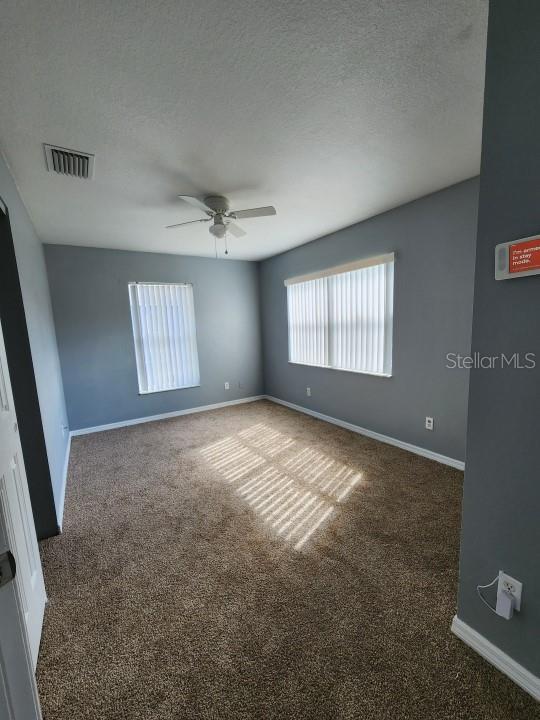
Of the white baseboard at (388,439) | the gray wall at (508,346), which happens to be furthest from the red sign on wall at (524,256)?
the white baseboard at (388,439)

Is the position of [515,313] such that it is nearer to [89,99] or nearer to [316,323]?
[89,99]

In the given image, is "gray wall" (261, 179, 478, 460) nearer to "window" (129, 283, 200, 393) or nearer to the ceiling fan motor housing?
the ceiling fan motor housing

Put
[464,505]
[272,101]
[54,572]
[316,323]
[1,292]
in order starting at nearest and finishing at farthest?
[464,505] < [272,101] < [54,572] < [1,292] < [316,323]

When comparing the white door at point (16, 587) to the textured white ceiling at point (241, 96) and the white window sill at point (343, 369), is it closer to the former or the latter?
the textured white ceiling at point (241, 96)

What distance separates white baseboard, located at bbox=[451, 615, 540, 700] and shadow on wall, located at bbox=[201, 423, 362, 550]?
34.8 inches

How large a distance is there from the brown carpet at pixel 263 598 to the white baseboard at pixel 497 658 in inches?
1.3

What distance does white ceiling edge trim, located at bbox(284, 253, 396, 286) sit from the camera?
3133 mm

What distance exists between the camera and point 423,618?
142cm

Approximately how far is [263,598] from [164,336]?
3.82 metres

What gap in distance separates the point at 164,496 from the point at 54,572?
2.81 feet

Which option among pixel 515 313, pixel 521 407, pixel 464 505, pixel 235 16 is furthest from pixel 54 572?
pixel 235 16

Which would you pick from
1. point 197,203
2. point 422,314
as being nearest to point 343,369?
point 422,314

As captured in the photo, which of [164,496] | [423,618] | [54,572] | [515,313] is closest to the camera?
[515,313]

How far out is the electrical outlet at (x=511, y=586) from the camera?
112cm
